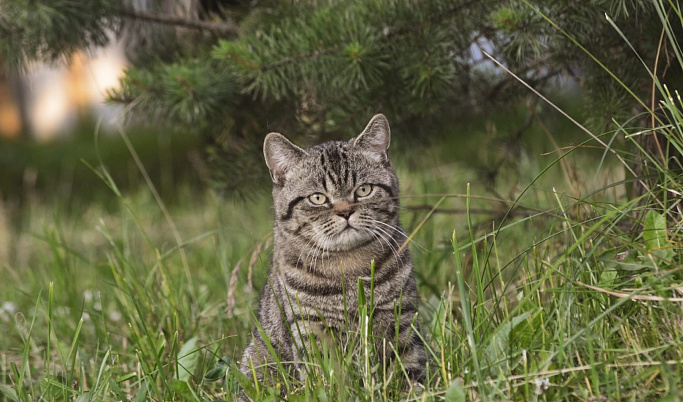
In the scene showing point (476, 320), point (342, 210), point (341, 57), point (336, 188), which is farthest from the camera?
point (341, 57)

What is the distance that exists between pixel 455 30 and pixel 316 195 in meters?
0.86

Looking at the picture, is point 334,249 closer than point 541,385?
No

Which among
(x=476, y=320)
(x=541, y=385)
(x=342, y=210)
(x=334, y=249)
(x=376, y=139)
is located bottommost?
(x=541, y=385)

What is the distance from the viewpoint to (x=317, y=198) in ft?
7.88

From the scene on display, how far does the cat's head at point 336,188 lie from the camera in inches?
89.4

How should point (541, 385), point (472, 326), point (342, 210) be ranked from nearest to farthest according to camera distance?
point (541, 385) < point (472, 326) < point (342, 210)

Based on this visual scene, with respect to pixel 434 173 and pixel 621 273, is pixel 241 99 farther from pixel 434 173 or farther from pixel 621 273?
pixel 434 173

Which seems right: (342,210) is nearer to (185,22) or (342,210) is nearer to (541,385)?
(541,385)

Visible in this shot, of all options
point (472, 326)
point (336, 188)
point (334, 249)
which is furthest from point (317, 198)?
point (472, 326)

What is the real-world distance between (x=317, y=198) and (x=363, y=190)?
0.55 ft

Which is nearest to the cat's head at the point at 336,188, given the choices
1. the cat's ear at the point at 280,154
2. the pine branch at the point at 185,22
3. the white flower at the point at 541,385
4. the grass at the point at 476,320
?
the cat's ear at the point at 280,154

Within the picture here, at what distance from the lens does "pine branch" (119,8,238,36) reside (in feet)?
10.1

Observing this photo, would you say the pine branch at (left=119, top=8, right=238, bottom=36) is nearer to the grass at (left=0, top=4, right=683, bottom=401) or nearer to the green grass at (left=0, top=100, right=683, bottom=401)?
the grass at (left=0, top=4, right=683, bottom=401)

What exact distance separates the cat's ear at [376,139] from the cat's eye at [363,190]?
0.12 m
